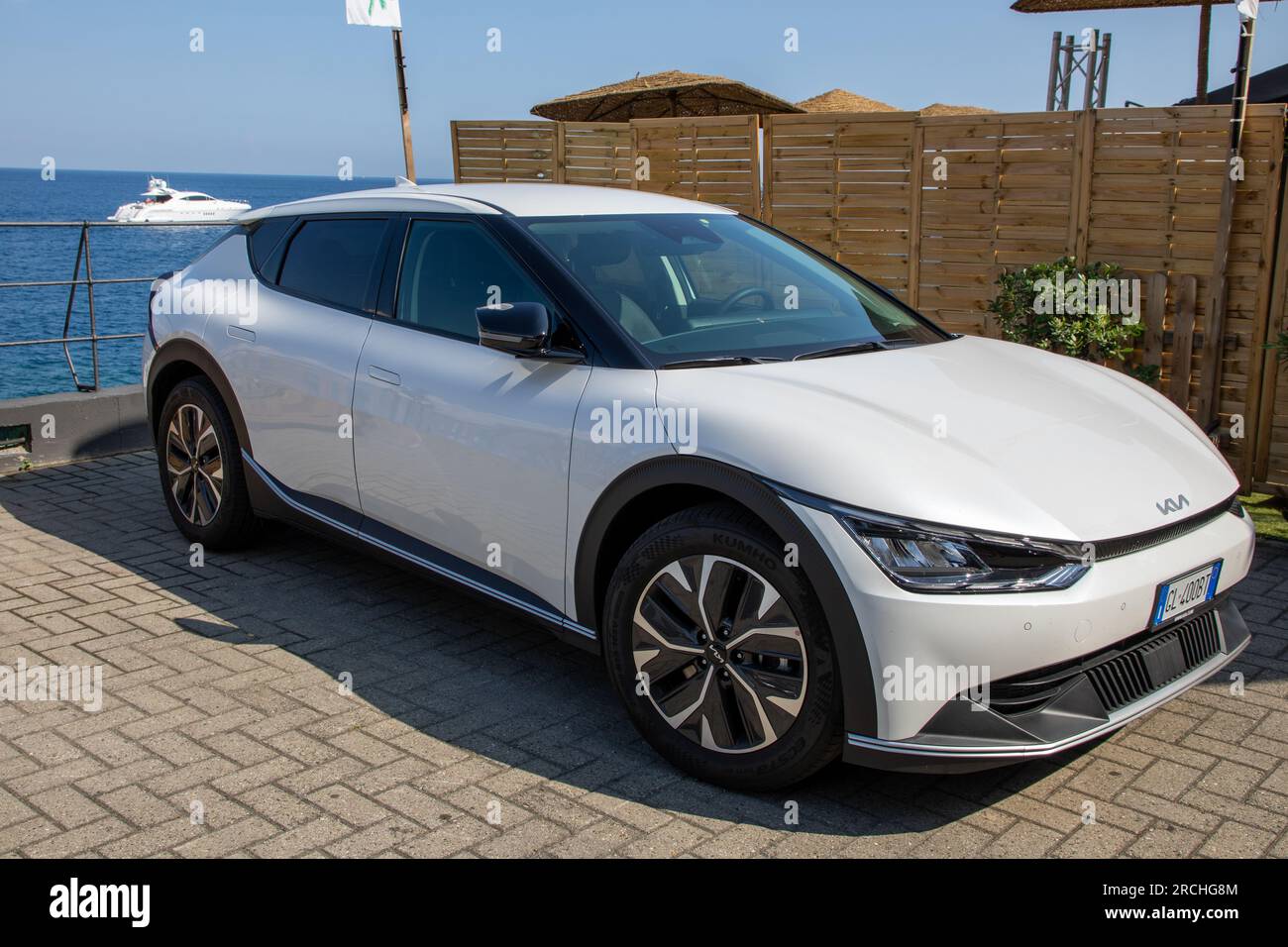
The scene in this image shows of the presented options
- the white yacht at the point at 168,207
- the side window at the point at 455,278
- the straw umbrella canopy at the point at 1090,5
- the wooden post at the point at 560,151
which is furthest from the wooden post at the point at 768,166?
the white yacht at the point at 168,207

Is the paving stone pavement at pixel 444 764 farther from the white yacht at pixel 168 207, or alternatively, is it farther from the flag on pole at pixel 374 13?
the white yacht at pixel 168 207

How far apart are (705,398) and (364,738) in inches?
62.8

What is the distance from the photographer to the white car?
3.06 metres

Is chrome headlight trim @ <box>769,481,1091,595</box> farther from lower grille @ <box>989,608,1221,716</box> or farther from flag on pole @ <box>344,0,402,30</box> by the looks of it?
flag on pole @ <box>344,0,402,30</box>

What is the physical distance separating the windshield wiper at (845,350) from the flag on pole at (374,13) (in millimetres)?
6279

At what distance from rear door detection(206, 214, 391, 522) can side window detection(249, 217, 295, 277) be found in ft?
0.06

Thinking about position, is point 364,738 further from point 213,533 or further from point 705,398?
point 213,533

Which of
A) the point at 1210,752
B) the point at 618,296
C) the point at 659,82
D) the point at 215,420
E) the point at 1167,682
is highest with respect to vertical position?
the point at 659,82

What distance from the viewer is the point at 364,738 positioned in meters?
3.86

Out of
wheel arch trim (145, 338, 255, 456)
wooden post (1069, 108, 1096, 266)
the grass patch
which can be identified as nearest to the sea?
wheel arch trim (145, 338, 255, 456)

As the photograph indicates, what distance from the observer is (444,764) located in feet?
12.1

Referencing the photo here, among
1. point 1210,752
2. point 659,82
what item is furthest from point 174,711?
point 659,82

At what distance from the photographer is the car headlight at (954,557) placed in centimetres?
301

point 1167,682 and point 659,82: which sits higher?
point 659,82
